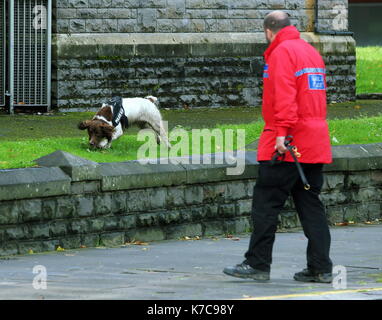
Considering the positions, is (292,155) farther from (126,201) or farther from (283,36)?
(126,201)

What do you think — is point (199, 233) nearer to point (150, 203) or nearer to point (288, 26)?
point (150, 203)

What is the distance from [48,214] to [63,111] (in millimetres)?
9693

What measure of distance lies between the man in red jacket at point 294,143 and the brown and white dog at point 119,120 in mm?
4543

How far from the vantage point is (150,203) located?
39.1ft

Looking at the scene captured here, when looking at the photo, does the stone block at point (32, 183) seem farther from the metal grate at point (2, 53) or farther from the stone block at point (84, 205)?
the metal grate at point (2, 53)

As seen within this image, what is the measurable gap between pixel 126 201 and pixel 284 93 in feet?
12.0

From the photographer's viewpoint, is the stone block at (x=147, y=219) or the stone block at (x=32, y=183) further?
the stone block at (x=147, y=219)

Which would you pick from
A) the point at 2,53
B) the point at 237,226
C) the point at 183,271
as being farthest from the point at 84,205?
the point at 2,53

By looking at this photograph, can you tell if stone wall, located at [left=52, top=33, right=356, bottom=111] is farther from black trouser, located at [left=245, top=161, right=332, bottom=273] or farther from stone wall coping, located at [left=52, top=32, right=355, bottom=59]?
black trouser, located at [left=245, top=161, right=332, bottom=273]

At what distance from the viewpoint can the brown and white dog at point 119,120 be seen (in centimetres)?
1315

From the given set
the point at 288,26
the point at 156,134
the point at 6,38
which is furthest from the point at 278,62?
the point at 6,38

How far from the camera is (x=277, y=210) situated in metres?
8.79

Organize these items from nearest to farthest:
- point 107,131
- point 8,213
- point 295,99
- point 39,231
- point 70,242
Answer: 1. point 295,99
2. point 8,213
3. point 39,231
4. point 70,242
5. point 107,131

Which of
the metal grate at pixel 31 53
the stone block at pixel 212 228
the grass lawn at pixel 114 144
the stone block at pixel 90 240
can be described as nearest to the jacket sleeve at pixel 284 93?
the stone block at pixel 90 240
